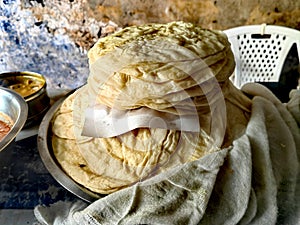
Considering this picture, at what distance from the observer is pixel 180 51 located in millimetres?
649

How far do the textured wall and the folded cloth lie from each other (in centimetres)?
81

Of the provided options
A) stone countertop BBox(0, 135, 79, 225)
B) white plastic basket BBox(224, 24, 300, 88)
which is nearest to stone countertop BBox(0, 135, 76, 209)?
stone countertop BBox(0, 135, 79, 225)

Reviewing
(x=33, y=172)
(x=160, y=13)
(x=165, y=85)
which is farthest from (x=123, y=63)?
(x=160, y=13)

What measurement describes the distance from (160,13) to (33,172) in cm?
88

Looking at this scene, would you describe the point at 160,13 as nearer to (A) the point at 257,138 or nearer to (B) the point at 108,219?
(A) the point at 257,138

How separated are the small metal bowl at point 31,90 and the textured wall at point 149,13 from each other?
0.42 meters

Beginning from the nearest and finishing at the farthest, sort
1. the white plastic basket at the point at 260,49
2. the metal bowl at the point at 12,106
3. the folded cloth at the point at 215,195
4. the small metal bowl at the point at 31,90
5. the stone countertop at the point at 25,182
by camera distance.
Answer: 1. the folded cloth at the point at 215,195
2. the stone countertop at the point at 25,182
3. the metal bowl at the point at 12,106
4. the small metal bowl at the point at 31,90
5. the white plastic basket at the point at 260,49

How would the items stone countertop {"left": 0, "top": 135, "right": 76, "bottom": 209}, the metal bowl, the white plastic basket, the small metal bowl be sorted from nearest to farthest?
stone countertop {"left": 0, "top": 135, "right": 76, "bottom": 209} < the metal bowl < the small metal bowl < the white plastic basket

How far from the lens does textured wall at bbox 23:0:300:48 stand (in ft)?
4.47

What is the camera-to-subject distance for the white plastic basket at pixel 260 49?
1.33m

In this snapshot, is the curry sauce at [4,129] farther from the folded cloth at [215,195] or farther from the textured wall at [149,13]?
the textured wall at [149,13]

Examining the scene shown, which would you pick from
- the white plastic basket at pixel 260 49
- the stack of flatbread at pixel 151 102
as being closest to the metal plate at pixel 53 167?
the stack of flatbread at pixel 151 102

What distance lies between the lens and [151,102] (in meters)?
0.64

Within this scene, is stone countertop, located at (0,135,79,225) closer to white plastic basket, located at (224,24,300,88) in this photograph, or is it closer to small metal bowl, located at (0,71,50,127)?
small metal bowl, located at (0,71,50,127)
